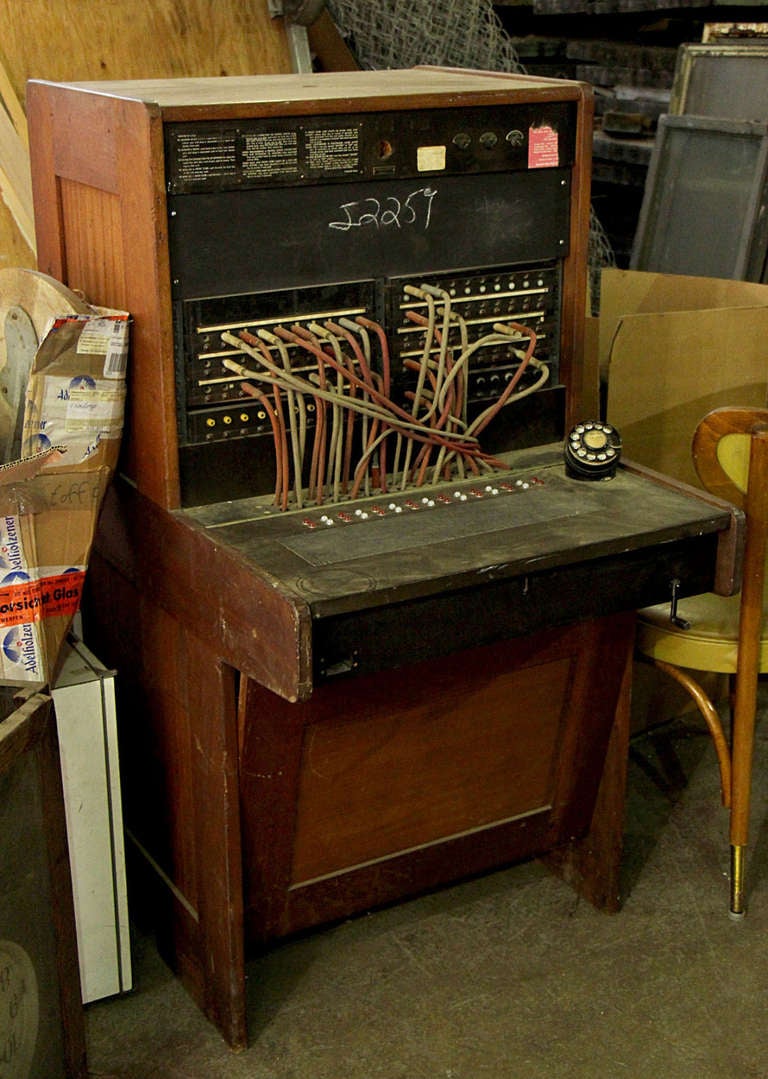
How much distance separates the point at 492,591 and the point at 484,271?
1.98 feet

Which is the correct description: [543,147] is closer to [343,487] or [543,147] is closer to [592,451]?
[592,451]

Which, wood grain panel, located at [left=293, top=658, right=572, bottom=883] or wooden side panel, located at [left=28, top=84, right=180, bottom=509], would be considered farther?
wood grain panel, located at [left=293, top=658, right=572, bottom=883]

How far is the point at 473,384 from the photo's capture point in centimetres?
229

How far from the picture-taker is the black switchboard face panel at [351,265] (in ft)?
6.57

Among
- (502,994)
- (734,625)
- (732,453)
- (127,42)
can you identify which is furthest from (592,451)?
(127,42)

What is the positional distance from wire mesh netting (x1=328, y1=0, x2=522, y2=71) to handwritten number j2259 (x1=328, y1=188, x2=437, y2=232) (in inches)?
69.0

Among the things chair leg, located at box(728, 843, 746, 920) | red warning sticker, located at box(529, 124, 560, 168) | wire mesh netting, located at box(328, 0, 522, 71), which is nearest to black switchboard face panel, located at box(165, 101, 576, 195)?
red warning sticker, located at box(529, 124, 560, 168)

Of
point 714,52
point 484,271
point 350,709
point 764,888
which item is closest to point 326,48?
point 714,52

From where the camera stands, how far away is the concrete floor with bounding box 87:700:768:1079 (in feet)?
7.34

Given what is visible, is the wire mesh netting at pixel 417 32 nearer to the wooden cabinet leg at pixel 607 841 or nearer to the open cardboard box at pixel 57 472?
the open cardboard box at pixel 57 472

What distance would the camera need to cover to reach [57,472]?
2029 millimetres

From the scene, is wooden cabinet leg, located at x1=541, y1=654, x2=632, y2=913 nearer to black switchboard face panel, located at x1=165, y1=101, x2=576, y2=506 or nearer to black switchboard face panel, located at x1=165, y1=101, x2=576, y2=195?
black switchboard face panel, located at x1=165, y1=101, x2=576, y2=506

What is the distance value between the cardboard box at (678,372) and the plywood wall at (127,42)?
1162 millimetres

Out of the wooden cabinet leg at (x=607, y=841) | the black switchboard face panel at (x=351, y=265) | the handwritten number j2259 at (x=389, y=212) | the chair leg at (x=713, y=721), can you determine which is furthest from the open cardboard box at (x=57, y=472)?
the chair leg at (x=713, y=721)
